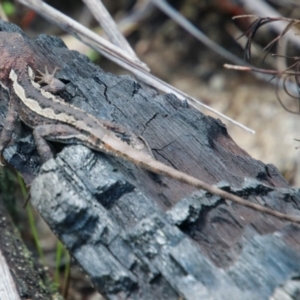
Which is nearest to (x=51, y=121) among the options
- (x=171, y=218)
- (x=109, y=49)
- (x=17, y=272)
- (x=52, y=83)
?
(x=52, y=83)

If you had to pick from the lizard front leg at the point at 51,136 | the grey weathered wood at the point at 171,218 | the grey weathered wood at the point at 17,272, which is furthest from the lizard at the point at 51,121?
the grey weathered wood at the point at 17,272

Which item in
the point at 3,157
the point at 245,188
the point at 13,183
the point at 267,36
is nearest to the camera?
the point at 245,188

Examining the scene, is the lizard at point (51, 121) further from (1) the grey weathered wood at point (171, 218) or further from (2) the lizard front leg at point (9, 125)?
(1) the grey weathered wood at point (171, 218)

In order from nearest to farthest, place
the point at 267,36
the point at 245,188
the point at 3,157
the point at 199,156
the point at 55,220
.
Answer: the point at 55,220 < the point at 245,188 < the point at 199,156 < the point at 3,157 < the point at 267,36

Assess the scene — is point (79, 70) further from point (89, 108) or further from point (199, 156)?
point (199, 156)

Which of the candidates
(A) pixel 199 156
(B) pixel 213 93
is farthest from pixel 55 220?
(B) pixel 213 93

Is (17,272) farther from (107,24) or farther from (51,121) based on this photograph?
(107,24)

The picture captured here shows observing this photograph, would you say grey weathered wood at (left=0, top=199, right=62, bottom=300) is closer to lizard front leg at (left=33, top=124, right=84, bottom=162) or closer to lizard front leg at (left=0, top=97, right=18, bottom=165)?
lizard front leg at (left=0, top=97, right=18, bottom=165)

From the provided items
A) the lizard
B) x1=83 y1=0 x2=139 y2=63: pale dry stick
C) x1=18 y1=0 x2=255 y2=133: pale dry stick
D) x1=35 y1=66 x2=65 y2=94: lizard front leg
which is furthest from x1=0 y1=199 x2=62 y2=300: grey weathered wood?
x1=83 y1=0 x2=139 y2=63: pale dry stick
